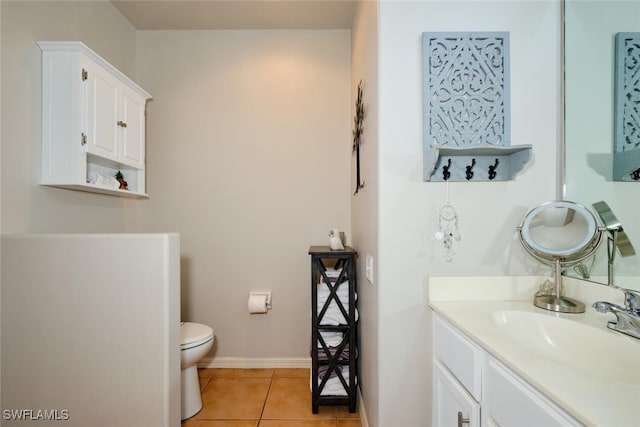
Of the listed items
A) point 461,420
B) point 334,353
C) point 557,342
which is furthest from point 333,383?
point 557,342

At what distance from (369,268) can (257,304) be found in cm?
110

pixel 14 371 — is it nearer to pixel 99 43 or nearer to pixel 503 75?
pixel 99 43

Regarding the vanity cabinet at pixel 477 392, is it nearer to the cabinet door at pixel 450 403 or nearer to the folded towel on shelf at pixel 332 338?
the cabinet door at pixel 450 403

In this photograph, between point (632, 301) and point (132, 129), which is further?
point (132, 129)

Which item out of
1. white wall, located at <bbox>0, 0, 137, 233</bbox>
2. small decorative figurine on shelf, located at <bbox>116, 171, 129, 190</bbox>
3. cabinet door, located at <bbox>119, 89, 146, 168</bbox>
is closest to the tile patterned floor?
white wall, located at <bbox>0, 0, 137, 233</bbox>

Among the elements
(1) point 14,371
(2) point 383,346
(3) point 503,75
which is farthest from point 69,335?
(3) point 503,75

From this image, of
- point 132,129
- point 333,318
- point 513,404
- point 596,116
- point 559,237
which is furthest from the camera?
point 132,129

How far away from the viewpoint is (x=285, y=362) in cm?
241

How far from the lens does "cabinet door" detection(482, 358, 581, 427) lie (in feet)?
2.08

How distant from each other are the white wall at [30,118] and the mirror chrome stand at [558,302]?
2.46 meters

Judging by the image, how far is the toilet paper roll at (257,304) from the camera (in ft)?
7.43

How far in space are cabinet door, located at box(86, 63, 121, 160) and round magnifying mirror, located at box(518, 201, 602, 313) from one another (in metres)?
2.28

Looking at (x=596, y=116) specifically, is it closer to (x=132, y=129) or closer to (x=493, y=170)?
(x=493, y=170)

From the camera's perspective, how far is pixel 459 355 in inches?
40.7
